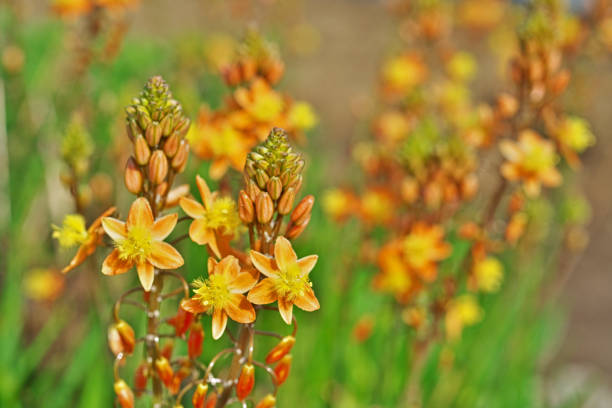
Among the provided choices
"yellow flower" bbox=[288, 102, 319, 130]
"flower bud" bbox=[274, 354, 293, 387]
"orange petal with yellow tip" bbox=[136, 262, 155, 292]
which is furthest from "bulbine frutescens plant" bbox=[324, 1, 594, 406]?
"orange petal with yellow tip" bbox=[136, 262, 155, 292]

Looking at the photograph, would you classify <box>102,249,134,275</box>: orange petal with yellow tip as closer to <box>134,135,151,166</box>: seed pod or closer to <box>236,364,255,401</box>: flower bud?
<box>134,135,151,166</box>: seed pod

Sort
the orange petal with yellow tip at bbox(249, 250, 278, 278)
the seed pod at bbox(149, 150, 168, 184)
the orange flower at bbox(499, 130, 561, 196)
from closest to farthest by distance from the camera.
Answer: the orange petal with yellow tip at bbox(249, 250, 278, 278), the seed pod at bbox(149, 150, 168, 184), the orange flower at bbox(499, 130, 561, 196)

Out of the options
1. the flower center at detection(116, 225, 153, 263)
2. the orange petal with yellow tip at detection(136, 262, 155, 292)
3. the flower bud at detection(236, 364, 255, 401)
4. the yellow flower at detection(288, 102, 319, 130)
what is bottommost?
the flower bud at detection(236, 364, 255, 401)

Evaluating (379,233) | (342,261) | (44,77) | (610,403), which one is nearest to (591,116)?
(610,403)

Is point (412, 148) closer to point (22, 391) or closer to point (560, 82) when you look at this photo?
point (560, 82)

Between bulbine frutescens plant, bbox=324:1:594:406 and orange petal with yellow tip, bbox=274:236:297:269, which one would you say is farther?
bulbine frutescens plant, bbox=324:1:594:406
